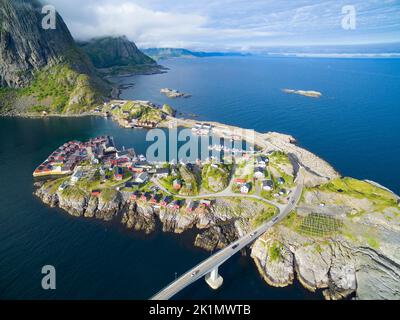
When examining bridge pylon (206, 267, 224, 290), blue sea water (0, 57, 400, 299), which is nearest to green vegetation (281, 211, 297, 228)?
blue sea water (0, 57, 400, 299)

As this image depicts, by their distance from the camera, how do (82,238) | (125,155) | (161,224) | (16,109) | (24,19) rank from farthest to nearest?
(24,19)
(16,109)
(125,155)
(161,224)
(82,238)

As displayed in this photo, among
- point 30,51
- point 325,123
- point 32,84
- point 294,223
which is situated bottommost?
point 294,223

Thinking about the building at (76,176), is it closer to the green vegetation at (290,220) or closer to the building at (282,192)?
the building at (282,192)

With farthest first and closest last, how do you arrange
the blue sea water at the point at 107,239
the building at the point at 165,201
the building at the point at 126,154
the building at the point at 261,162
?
the building at the point at 126,154
the building at the point at 261,162
the building at the point at 165,201
the blue sea water at the point at 107,239

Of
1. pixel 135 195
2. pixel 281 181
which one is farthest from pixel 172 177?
pixel 281 181

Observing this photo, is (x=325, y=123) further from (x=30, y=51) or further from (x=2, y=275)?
(x=30, y=51)

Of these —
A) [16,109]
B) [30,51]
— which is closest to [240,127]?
[16,109]

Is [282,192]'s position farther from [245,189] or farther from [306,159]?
[306,159]

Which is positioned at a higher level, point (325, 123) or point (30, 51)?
point (30, 51)

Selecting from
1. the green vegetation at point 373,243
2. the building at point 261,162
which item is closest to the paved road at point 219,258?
the building at point 261,162
